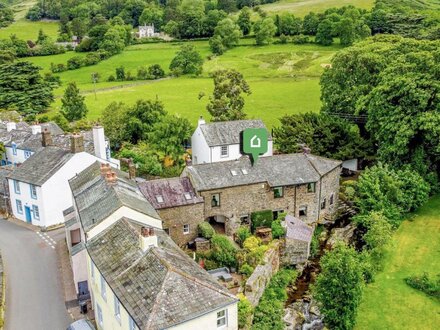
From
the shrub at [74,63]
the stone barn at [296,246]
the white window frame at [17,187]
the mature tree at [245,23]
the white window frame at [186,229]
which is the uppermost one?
the mature tree at [245,23]

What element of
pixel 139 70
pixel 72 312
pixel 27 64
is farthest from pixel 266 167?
pixel 139 70

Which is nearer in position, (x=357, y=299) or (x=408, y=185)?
→ (x=357, y=299)

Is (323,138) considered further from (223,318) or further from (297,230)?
(223,318)

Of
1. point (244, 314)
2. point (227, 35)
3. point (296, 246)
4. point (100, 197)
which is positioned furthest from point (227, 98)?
point (227, 35)

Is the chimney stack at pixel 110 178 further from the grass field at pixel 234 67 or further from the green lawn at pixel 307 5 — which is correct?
the green lawn at pixel 307 5

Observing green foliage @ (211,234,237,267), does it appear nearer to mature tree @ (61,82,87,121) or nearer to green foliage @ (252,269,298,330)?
green foliage @ (252,269,298,330)

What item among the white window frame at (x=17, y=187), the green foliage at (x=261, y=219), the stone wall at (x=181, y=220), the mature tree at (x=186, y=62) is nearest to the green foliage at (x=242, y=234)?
the green foliage at (x=261, y=219)

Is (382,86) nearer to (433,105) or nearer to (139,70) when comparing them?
(433,105)
